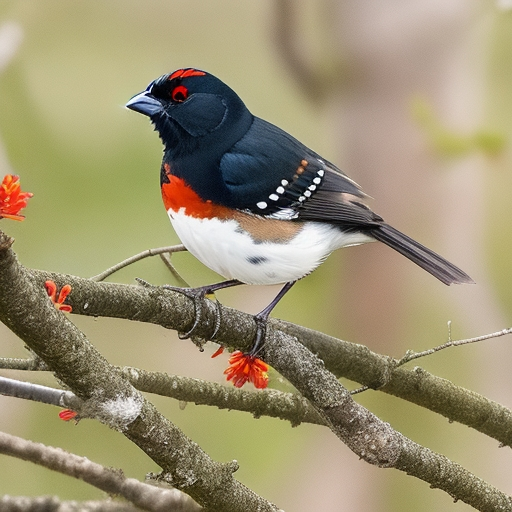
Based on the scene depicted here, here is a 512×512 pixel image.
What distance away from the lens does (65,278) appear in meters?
0.61

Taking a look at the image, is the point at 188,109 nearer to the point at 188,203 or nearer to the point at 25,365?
the point at 188,203

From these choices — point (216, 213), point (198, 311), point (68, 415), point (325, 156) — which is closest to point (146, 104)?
point (216, 213)

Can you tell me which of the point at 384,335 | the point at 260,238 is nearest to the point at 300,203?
the point at 260,238

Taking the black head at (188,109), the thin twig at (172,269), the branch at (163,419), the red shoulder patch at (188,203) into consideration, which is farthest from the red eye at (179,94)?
the branch at (163,419)

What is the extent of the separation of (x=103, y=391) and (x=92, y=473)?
181 mm

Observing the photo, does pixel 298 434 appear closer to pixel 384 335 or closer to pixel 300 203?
pixel 384 335

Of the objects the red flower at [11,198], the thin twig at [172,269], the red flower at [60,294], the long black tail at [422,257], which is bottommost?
the red flower at [60,294]

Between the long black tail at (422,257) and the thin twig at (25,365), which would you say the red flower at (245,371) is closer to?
the thin twig at (25,365)

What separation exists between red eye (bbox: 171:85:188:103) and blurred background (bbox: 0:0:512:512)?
341 mm

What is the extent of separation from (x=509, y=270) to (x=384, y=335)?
28cm

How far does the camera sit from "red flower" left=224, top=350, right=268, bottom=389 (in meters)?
0.74

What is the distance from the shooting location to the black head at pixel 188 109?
905mm

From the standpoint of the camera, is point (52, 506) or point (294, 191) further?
point (294, 191)

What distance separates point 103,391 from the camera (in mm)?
546
